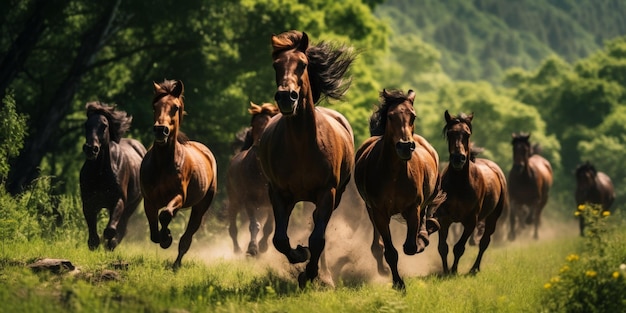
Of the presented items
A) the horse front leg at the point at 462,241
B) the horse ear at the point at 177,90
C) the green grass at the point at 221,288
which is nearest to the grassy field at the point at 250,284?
the green grass at the point at 221,288

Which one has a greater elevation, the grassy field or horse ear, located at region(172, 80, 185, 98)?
horse ear, located at region(172, 80, 185, 98)

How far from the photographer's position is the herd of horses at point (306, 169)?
11391 mm

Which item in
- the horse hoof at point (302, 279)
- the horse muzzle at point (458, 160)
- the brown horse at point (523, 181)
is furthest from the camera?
the brown horse at point (523, 181)

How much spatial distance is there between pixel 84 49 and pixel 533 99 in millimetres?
51975

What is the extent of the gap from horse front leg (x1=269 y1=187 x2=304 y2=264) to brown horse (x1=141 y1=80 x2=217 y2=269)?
1.75 m

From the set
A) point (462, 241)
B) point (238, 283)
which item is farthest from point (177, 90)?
point (462, 241)

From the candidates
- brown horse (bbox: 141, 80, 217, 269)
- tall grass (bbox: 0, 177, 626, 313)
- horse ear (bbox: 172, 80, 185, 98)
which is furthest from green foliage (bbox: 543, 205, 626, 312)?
horse ear (bbox: 172, 80, 185, 98)

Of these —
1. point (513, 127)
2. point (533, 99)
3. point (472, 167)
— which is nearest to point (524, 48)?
point (533, 99)

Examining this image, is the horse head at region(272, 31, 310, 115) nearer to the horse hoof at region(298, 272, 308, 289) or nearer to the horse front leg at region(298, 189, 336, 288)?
the horse front leg at region(298, 189, 336, 288)

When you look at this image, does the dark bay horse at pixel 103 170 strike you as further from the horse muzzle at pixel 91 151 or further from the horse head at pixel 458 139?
the horse head at pixel 458 139

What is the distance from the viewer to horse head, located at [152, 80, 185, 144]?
1243cm

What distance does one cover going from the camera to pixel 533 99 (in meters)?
72.9

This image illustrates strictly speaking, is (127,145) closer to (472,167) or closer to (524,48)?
(472,167)

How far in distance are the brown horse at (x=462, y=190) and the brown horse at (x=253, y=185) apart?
138 inches
